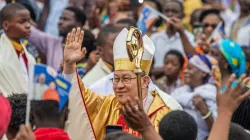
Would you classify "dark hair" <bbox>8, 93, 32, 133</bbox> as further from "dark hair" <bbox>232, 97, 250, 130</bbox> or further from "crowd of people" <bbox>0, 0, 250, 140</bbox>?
"dark hair" <bbox>232, 97, 250, 130</bbox>

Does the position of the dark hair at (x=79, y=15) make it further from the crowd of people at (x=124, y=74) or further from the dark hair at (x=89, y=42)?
the dark hair at (x=89, y=42)

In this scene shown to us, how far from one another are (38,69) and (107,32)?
4.99 meters

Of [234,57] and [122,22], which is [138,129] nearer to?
[234,57]

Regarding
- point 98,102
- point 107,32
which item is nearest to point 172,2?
point 107,32

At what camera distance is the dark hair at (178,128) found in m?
5.35

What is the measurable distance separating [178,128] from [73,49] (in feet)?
6.83

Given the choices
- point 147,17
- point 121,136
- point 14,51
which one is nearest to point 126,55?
point 121,136

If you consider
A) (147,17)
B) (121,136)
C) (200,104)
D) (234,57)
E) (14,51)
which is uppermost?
(147,17)

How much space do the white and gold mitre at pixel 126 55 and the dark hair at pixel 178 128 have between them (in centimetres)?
187

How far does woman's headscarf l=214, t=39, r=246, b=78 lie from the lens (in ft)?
29.8

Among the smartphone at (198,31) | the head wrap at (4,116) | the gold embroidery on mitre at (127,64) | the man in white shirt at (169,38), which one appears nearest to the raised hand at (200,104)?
the gold embroidery on mitre at (127,64)

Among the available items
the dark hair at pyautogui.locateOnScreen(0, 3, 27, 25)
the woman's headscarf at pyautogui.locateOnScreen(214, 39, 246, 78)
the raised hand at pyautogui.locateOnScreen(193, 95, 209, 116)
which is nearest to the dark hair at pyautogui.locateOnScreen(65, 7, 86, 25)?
the dark hair at pyautogui.locateOnScreen(0, 3, 27, 25)

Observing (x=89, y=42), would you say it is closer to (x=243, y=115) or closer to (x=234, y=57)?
(x=234, y=57)

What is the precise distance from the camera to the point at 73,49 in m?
7.24
